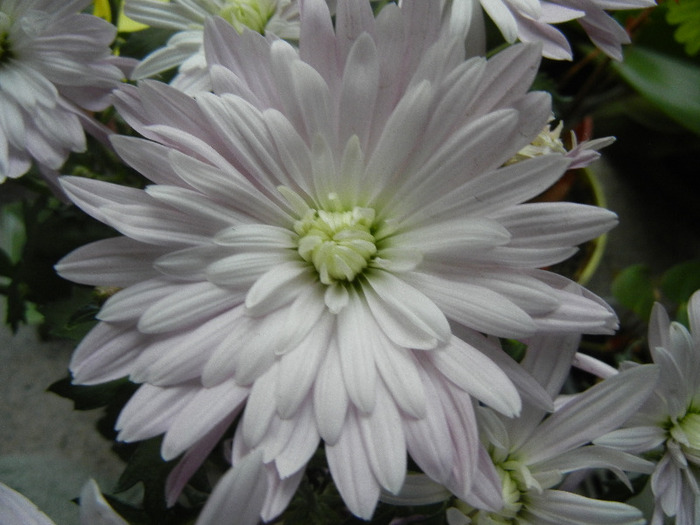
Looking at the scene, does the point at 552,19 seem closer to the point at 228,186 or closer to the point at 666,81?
the point at 228,186

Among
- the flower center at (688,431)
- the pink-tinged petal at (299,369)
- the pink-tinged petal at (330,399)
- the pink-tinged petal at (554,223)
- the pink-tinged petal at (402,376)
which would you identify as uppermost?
the pink-tinged petal at (554,223)

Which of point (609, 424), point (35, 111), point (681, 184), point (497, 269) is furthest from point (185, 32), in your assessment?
point (681, 184)

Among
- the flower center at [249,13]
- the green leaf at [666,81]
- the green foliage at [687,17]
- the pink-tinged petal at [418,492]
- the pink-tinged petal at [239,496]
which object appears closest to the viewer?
the pink-tinged petal at [239,496]

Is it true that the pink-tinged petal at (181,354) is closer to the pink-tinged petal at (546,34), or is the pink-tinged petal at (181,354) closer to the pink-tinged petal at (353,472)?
the pink-tinged petal at (353,472)

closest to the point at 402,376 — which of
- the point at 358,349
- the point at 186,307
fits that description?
the point at 358,349

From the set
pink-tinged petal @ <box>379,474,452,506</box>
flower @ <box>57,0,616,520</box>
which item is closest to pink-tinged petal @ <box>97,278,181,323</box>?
flower @ <box>57,0,616,520</box>

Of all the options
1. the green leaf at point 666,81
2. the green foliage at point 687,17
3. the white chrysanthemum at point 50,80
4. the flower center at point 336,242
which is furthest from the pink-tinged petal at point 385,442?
the green leaf at point 666,81
